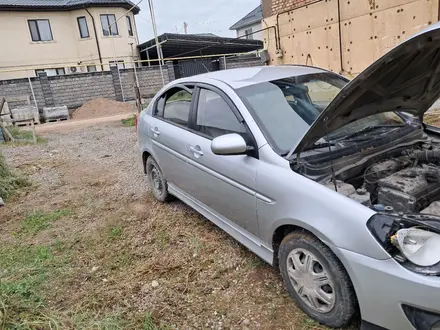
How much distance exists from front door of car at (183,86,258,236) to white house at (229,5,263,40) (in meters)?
36.7

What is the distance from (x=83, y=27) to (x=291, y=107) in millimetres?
27405

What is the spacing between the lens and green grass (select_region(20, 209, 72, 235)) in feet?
13.6

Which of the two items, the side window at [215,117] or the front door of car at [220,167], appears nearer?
the front door of car at [220,167]

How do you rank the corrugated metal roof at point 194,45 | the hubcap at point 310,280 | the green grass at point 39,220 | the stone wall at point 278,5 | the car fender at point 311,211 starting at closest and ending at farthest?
the car fender at point 311,211 < the hubcap at point 310,280 < the green grass at point 39,220 < the stone wall at point 278,5 < the corrugated metal roof at point 194,45

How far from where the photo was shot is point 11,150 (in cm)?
910

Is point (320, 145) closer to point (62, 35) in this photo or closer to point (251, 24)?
point (62, 35)

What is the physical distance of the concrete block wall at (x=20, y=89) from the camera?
667 inches

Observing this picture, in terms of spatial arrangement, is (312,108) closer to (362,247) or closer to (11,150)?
(362,247)

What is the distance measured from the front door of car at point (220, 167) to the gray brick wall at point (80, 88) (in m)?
17.3

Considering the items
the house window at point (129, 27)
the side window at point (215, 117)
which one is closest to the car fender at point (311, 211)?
the side window at point (215, 117)

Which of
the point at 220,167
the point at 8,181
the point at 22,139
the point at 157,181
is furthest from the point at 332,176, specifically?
the point at 22,139

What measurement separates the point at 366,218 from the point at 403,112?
64.4 inches

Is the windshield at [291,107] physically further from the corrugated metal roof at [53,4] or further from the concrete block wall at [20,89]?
the corrugated metal roof at [53,4]

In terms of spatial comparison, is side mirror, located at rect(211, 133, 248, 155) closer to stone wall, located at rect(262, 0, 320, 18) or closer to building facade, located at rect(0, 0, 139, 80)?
stone wall, located at rect(262, 0, 320, 18)
